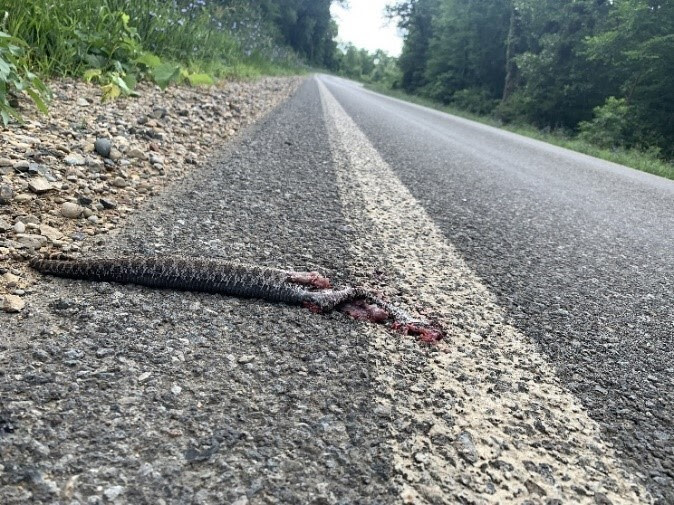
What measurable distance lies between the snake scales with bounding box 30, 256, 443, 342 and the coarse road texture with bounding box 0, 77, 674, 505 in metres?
0.06

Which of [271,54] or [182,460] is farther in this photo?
[271,54]

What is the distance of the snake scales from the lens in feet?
5.24

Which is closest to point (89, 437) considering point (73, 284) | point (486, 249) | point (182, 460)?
point (182, 460)

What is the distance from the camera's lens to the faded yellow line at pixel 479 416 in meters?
0.99

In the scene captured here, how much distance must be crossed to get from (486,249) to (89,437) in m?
1.98

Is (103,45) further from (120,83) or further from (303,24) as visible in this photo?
(303,24)

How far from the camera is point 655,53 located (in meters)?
17.4

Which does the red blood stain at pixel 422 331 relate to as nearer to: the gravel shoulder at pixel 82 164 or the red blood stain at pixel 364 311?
the red blood stain at pixel 364 311

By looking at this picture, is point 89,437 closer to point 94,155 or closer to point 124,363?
point 124,363

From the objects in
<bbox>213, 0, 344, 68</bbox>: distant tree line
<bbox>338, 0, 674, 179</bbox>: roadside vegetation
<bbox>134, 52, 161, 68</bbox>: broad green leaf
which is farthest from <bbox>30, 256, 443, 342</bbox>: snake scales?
<bbox>213, 0, 344, 68</bbox>: distant tree line

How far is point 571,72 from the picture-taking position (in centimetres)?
2262

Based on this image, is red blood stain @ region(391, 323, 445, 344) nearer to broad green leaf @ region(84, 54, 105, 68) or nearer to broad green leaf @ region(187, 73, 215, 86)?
broad green leaf @ region(84, 54, 105, 68)

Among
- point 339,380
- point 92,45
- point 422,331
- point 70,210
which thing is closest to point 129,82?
point 92,45

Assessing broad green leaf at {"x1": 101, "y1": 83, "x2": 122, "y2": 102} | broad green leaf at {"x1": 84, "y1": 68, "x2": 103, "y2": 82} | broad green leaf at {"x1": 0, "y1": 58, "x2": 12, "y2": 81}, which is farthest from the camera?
Result: broad green leaf at {"x1": 84, "y1": 68, "x2": 103, "y2": 82}
